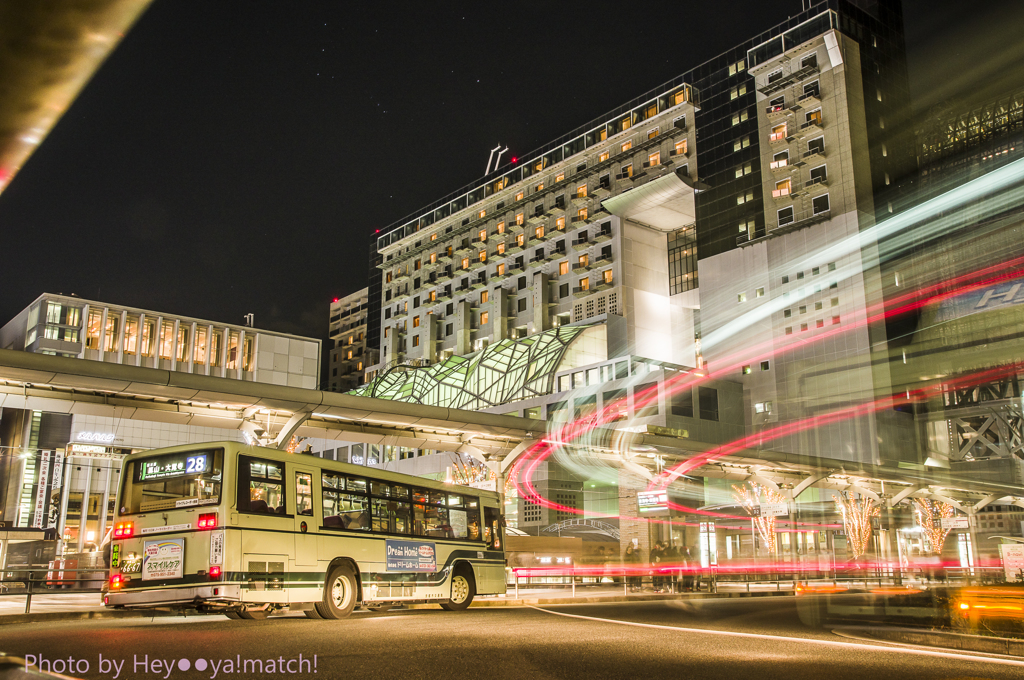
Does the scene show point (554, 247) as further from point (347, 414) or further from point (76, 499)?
point (347, 414)

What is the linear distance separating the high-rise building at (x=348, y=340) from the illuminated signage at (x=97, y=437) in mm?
60178

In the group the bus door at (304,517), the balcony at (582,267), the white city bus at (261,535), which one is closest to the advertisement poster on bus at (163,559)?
the white city bus at (261,535)

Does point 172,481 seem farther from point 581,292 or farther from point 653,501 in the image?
point 581,292

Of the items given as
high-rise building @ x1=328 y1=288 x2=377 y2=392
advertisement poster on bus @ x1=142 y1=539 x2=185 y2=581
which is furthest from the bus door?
high-rise building @ x1=328 y1=288 x2=377 y2=392

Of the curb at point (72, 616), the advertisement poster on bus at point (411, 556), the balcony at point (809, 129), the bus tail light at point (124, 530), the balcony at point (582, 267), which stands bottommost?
the curb at point (72, 616)

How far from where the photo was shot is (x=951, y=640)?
12156 millimetres

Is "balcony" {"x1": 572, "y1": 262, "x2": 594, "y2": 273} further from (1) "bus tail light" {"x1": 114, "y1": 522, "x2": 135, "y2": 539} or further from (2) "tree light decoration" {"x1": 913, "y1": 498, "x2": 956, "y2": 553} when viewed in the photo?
(1) "bus tail light" {"x1": 114, "y1": 522, "x2": 135, "y2": 539}

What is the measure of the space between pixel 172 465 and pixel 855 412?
1873 inches

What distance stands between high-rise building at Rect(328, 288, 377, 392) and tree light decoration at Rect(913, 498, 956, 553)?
279 ft

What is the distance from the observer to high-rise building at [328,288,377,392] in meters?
124

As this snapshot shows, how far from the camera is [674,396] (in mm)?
58906

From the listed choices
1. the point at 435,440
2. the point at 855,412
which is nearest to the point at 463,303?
the point at 855,412

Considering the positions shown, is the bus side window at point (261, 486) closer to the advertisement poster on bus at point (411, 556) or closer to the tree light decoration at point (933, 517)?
the advertisement poster on bus at point (411, 556)

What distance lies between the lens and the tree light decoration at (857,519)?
145 ft
